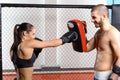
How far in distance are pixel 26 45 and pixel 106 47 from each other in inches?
26.6

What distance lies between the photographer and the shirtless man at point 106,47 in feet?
5.99

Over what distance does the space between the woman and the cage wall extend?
5.48 feet

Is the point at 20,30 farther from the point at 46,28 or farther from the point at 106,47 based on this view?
the point at 46,28

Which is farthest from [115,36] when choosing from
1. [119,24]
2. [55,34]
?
[55,34]

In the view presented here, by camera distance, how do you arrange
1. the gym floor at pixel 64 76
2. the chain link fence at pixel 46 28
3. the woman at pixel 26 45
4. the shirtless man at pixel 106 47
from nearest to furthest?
the shirtless man at pixel 106 47
the woman at pixel 26 45
the gym floor at pixel 64 76
the chain link fence at pixel 46 28

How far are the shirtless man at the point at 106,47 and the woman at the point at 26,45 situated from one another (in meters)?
0.27

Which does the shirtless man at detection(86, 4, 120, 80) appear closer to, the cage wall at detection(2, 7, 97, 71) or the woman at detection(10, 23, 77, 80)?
the woman at detection(10, 23, 77, 80)

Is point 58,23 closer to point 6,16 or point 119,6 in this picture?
point 6,16

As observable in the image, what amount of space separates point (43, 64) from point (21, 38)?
1811 mm

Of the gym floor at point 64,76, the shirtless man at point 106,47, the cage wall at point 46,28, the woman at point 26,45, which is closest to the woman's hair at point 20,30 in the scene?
the woman at point 26,45

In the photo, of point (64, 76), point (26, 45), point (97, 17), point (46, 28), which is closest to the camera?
point (97, 17)

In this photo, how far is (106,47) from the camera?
1.91 m

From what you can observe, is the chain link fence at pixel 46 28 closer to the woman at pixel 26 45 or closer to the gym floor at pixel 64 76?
the gym floor at pixel 64 76

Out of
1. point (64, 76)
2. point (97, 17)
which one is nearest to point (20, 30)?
point (97, 17)
